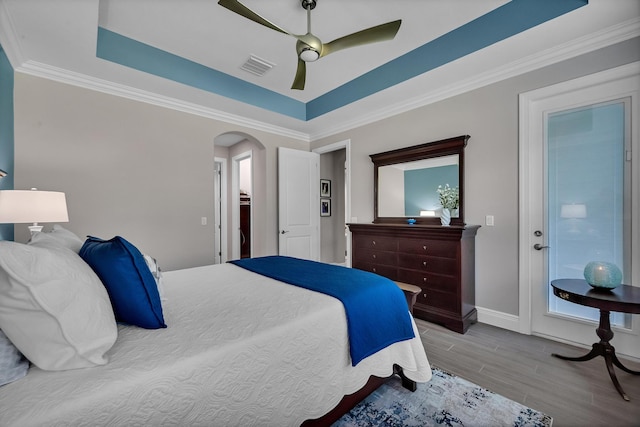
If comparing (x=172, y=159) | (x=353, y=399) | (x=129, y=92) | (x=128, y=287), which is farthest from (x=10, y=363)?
(x=129, y=92)

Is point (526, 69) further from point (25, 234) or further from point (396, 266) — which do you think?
point (25, 234)

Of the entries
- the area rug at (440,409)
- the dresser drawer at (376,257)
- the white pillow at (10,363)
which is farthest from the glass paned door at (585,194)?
the white pillow at (10,363)

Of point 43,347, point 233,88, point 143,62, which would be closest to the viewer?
point 43,347

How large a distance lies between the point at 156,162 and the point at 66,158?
→ 2.67ft

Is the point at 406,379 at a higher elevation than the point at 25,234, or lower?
lower

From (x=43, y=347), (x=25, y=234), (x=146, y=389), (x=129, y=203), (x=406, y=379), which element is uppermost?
(x=129, y=203)

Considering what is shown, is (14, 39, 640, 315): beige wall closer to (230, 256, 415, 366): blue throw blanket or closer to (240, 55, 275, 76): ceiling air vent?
(240, 55, 275, 76): ceiling air vent

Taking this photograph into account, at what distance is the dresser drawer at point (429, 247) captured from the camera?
2738 mm

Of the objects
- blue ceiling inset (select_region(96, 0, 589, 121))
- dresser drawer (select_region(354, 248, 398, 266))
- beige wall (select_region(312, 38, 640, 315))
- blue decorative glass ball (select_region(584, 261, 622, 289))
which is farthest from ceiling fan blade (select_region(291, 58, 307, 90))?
blue decorative glass ball (select_region(584, 261, 622, 289))

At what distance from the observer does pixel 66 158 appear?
280cm

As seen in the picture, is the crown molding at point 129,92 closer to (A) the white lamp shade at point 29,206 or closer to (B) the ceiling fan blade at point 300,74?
(A) the white lamp shade at point 29,206

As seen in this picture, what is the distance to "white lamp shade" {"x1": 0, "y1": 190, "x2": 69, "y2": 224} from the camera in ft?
6.38

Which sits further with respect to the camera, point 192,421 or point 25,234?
point 25,234

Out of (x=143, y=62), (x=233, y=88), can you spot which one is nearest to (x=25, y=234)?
(x=143, y=62)
